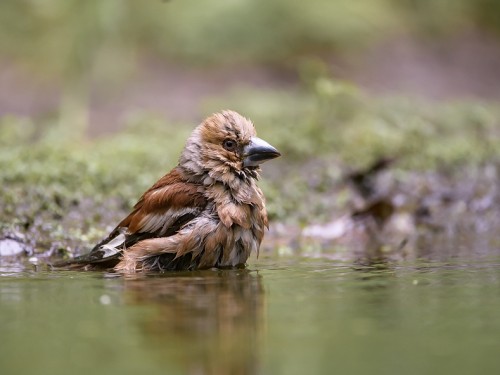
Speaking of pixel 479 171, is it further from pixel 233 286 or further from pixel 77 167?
pixel 233 286

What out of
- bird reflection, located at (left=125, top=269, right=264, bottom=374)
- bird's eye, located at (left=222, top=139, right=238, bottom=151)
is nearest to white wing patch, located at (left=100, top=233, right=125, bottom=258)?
bird reflection, located at (left=125, top=269, right=264, bottom=374)

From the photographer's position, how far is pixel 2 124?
10.6 metres

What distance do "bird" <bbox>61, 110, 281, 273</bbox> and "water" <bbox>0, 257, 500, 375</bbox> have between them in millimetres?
206

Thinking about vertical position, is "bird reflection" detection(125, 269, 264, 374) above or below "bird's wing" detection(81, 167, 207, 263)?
below

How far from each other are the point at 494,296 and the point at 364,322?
1009 millimetres

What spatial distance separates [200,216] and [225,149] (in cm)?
72

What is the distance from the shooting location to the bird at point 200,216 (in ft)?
18.6

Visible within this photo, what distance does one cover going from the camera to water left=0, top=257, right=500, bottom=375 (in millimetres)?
3227

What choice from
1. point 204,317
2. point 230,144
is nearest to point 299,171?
point 230,144

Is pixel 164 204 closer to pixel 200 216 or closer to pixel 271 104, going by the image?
pixel 200 216

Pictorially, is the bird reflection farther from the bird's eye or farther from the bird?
the bird's eye

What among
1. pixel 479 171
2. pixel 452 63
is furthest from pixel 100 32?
pixel 452 63

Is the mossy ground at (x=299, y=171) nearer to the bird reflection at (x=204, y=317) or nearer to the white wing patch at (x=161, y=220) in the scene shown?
the white wing patch at (x=161, y=220)

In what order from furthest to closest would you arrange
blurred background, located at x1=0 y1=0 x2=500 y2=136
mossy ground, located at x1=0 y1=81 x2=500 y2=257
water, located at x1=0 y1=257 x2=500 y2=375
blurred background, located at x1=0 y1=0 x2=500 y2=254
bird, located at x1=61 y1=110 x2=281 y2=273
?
blurred background, located at x1=0 y1=0 x2=500 y2=136, blurred background, located at x1=0 y1=0 x2=500 y2=254, mossy ground, located at x1=0 y1=81 x2=500 y2=257, bird, located at x1=61 y1=110 x2=281 y2=273, water, located at x1=0 y1=257 x2=500 y2=375
